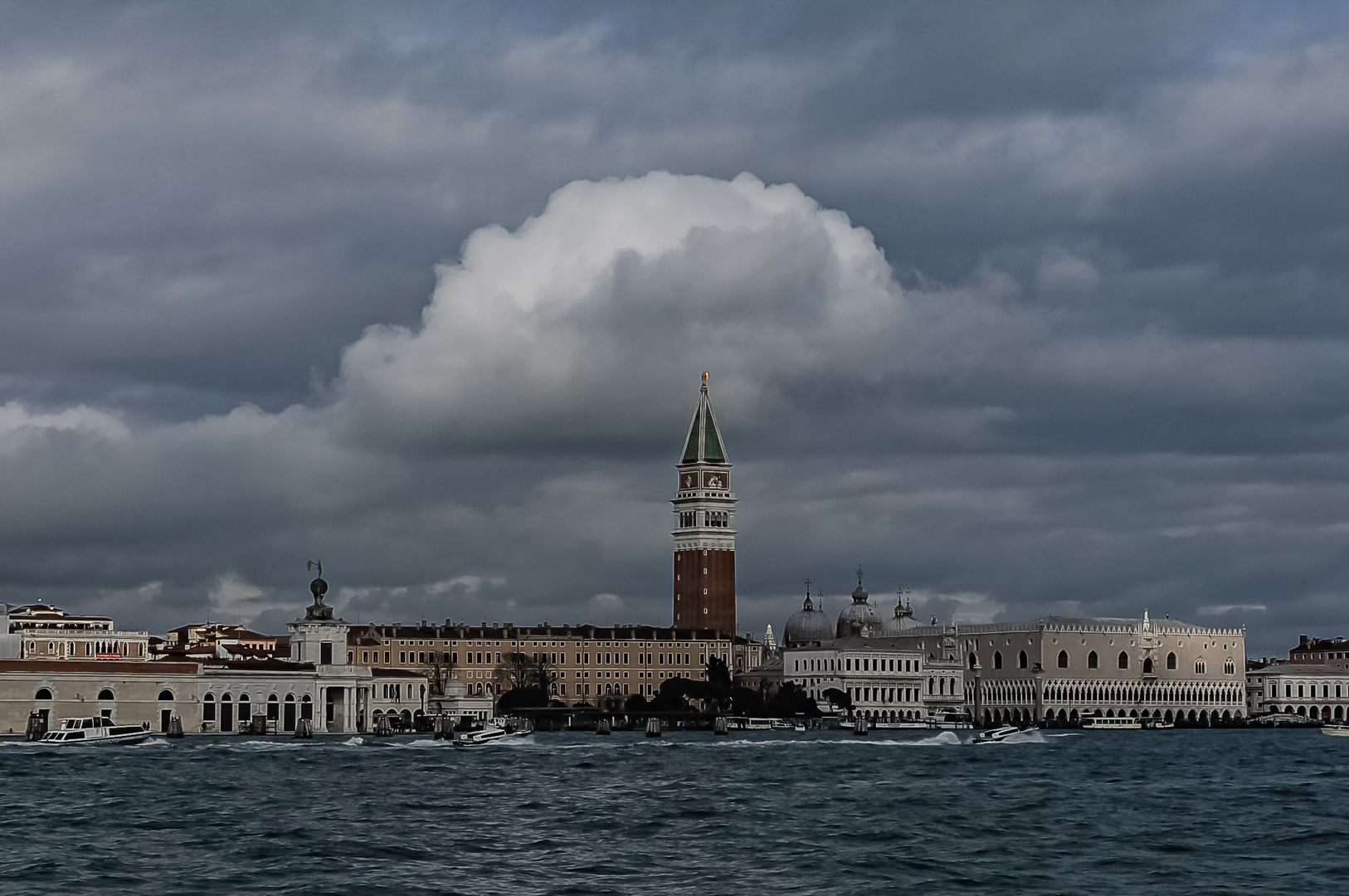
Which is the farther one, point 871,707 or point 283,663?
point 871,707

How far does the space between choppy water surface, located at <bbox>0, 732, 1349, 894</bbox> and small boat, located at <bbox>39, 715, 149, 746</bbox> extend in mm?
8031

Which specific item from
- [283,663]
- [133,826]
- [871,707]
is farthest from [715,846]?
[871,707]

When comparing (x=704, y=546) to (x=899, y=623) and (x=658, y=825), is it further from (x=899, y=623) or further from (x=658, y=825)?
(x=658, y=825)

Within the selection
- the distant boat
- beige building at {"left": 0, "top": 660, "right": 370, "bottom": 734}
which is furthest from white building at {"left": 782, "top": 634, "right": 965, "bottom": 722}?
beige building at {"left": 0, "top": 660, "right": 370, "bottom": 734}

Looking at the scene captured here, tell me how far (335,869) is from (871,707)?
381ft

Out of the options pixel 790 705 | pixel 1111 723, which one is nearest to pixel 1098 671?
pixel 1111 723

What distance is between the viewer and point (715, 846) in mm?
36438

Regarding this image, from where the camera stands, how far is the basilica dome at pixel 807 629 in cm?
16012

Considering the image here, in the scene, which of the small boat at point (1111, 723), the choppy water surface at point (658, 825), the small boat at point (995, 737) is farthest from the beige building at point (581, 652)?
the choppy water surface at point (658, 825)

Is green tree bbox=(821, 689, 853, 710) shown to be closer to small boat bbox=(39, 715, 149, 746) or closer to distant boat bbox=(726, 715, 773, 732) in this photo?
distant boat bbox=(726, 715, 773, 732)

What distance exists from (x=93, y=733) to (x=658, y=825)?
45.7 m

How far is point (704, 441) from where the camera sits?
161750 mm

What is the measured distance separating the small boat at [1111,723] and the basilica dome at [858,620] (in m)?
24.0

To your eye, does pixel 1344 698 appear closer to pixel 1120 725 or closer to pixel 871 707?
pixel 1120 725
